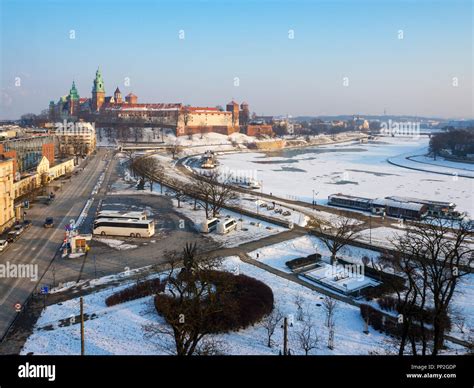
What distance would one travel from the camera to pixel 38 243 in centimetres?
1579

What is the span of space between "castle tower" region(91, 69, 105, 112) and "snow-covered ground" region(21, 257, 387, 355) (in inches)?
2875

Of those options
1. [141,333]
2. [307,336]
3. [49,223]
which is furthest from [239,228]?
[141,333]

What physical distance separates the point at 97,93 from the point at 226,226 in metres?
69.0

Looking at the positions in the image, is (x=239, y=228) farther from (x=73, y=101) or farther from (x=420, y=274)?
(x=73, y=101)

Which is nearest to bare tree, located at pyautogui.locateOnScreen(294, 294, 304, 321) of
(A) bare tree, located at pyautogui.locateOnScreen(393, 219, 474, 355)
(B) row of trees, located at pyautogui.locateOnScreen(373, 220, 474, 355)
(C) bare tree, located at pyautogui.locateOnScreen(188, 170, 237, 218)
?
(B) row of trees, located at pyautogui.locateOnScreen(373, 220, 474, 355)

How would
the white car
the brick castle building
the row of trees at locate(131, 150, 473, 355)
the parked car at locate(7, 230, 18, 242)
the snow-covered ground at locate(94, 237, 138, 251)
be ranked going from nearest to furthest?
1. the row of trees at locate(131, 150, 473, 355)
2. the white car
3. the snow-covered ground at locate(94, 237, 138, 251)
4. the parked car at locate(7, 230, 18, 242)
5. the brick castle building

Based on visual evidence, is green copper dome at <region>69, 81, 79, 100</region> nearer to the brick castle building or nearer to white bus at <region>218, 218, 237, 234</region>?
the brick castle building

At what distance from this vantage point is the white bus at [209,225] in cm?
1769

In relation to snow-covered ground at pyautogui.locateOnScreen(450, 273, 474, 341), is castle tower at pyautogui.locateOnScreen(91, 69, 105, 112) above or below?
above

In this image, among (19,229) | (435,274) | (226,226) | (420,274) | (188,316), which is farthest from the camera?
(226,226)

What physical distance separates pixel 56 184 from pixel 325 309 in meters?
24.4

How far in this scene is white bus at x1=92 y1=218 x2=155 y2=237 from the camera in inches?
661

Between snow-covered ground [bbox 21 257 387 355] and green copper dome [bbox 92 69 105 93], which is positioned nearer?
snow-covered ground [bbox 21 257 387 355]
